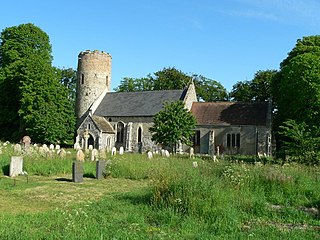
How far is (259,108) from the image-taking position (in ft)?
130

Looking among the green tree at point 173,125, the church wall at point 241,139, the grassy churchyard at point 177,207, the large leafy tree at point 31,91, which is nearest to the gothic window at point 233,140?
the church wall at point 241,139

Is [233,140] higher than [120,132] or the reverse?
the reverse

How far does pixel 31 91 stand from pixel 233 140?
2241 centimetres

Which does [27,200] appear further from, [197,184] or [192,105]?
[192,105]

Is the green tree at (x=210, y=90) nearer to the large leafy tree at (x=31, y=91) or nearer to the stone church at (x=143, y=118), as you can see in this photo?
the stone church at (x=143, y=118)

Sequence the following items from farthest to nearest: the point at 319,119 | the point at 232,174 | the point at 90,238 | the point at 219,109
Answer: the point at 219,109 → the point at 319,119 → the point at 232,174 → the point at 90,238

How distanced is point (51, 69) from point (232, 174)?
35224 mm

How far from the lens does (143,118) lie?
4225 cm

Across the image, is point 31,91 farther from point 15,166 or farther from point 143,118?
point 15,166

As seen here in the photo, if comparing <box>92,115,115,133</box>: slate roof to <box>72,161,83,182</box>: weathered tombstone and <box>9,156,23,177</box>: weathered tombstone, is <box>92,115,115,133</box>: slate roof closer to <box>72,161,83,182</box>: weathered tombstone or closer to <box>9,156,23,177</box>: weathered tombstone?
<box>9,156,23,177</box>: weathered tombstone

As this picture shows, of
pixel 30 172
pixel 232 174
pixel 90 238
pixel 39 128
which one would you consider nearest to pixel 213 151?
pixel 39 128

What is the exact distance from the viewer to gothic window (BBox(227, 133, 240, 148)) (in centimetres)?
3903

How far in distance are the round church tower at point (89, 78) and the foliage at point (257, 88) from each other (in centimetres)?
2060

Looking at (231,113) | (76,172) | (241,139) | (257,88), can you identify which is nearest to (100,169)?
(76,172)
